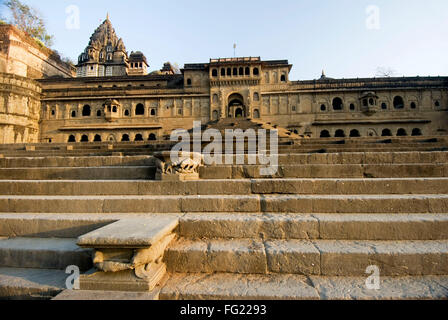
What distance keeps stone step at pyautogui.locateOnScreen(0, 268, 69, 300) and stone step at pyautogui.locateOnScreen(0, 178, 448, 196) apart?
65.3 inches

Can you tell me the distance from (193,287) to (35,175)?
4.93 metres

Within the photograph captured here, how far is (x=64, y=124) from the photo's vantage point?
100 feet

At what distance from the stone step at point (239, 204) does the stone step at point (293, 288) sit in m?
1.05

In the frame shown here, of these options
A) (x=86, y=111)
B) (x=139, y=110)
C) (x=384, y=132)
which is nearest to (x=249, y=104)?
(x=139, y=110)

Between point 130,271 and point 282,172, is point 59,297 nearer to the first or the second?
point 130,271

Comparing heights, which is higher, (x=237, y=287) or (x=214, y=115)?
(x=214, y=115)

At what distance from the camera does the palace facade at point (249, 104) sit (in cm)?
2905

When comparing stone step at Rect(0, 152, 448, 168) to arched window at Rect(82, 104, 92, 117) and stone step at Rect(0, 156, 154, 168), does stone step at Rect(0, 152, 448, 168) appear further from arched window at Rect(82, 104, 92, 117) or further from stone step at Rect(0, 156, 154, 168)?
arched window at Rect(82, 104, 92, 117)

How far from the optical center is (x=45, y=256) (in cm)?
239

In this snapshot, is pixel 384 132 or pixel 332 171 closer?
pixel 332 171

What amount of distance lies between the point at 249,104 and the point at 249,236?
29.2 meters
